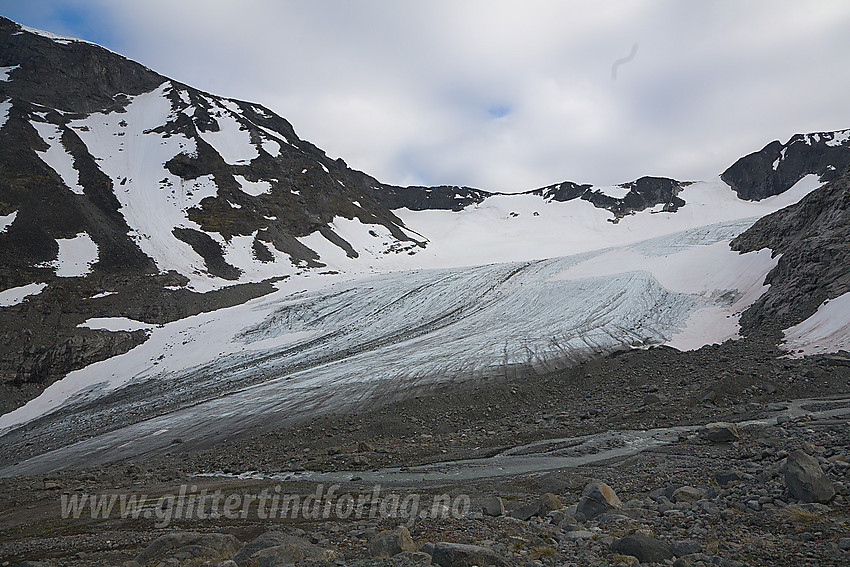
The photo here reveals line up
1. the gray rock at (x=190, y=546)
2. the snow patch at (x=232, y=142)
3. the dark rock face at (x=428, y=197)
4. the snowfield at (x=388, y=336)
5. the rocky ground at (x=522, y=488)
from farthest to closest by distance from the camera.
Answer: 1. the dark rock face at (x=428, y=197)
2. the snow patch at (x=232, y=142)
3. the snowfield at (x=388, y=336)
4. the gray rock at (x=190, y=546)
5. the rocky ground at (x=522, y=488)

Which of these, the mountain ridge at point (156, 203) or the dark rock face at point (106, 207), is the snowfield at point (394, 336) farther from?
the mountain ridge at point (156, 203)

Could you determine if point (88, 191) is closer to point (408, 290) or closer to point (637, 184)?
point (408, 290)

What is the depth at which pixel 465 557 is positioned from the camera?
4688mm

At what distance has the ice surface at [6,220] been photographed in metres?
44.4

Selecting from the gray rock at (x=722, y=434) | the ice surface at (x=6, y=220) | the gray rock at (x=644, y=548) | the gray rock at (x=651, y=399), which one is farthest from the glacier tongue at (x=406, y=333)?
the ice surface at (x=6, y=220)

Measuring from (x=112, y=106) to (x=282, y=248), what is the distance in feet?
163

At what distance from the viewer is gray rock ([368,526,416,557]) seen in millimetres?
5441

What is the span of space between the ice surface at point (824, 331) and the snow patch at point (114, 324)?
37.6m

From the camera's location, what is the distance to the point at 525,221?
9469 cm

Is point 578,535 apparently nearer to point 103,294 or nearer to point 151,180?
point 103,294

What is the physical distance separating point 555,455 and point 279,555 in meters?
7.85

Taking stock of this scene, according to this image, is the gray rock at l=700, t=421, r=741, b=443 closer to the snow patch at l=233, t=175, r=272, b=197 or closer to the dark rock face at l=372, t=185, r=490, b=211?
the snow patch at l=233, t=175, r=272, b=197

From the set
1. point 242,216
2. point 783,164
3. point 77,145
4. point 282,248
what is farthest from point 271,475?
point 783,164

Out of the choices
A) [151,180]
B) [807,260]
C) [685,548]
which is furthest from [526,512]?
[151,180]
